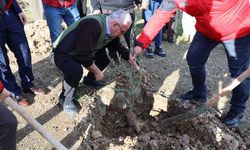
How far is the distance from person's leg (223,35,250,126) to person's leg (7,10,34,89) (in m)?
2.34

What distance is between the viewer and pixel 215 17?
348 centimetres

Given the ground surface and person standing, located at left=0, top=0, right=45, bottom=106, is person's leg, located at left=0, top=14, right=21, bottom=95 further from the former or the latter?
the ground surface

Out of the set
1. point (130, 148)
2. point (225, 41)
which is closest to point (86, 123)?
point (130, 148)

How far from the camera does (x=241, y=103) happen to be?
3.97m

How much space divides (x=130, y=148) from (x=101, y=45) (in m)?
1.30

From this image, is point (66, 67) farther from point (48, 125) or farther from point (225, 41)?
point (225, 41)

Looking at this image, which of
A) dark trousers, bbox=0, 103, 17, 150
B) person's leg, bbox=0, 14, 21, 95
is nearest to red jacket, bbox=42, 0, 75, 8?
person's leg, bbox=0, 14, 21, 95

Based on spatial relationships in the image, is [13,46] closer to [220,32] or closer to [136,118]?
[136,118]

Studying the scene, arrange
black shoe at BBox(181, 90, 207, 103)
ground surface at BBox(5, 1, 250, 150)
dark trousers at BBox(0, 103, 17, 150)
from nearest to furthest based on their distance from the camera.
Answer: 1. dark trousers at BBox(0, 103, 17, 150)
2. ground surface at BBox(5, 1, 250, 150)
3. black shoe at BBox(181, 90, 207, 103)

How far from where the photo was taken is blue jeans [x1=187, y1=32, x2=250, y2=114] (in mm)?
3615

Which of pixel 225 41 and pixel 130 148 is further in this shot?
pixel 225 41

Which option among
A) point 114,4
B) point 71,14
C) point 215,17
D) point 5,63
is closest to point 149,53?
point 114,4

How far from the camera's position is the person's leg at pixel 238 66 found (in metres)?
3.60

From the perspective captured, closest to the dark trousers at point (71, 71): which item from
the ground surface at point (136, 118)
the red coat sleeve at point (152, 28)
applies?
the ground surface at point (136, 118)
